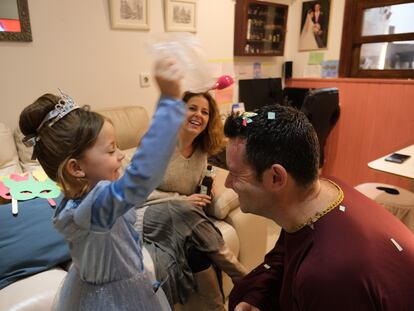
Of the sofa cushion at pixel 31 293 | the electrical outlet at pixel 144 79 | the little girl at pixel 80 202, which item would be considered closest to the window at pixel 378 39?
the electrical outlet at pixel 144 79

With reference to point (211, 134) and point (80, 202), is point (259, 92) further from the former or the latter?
point (80, 202)

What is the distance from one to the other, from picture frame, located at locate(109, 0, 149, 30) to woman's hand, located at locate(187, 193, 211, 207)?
151 centimetres

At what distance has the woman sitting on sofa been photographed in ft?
4.95

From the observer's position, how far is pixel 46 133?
89cm

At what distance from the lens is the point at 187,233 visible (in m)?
1.58

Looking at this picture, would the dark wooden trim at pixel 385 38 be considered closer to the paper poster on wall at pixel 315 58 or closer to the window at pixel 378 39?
the window at pixel 378 39

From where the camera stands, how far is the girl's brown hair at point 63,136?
875 mm

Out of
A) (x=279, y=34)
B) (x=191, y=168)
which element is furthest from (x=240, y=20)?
(x=191, y=168)

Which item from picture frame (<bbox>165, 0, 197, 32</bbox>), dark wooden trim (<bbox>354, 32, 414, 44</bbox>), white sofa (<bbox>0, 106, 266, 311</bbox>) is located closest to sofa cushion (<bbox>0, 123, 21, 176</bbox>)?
white sofa (<bbox>0, 106, 266, 311</bbox>)

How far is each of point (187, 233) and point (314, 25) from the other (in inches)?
118

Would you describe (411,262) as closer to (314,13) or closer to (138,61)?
(138,61)

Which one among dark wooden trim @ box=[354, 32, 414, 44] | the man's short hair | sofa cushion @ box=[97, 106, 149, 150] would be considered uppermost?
dark wooden trim @ box=[354, 32, 414, 44]

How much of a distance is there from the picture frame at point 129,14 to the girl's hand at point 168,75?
2.14m

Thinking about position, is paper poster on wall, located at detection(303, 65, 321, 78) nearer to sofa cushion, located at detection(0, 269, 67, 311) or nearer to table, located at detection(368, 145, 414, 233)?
table, located at detection(368, 145, 414, 233)
